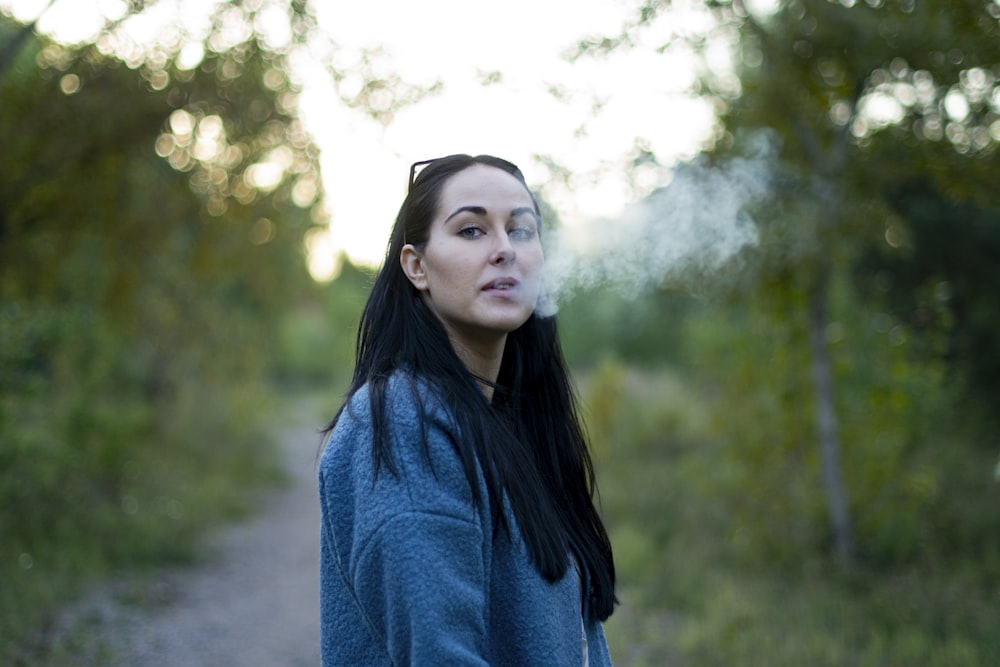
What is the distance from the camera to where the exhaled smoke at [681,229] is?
14.3 ft

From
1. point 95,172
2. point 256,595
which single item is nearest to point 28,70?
point 95,172

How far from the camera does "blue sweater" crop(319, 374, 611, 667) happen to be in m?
1.25

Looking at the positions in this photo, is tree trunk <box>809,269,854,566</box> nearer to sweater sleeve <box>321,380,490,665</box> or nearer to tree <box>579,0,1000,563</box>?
tree <box>579,0,1000,563</box>

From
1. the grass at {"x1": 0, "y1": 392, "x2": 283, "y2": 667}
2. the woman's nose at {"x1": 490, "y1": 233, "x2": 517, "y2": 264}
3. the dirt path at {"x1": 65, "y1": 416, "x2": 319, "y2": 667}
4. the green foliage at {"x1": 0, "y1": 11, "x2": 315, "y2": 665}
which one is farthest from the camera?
the green foliage at {"x1": 0, "y1": 11, "x2": 315, "y2": 665}

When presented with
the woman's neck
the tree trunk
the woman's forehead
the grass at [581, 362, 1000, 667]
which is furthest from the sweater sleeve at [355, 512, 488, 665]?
the tree trunk

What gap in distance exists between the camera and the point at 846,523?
17.4ft

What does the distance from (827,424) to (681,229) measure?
1516mm

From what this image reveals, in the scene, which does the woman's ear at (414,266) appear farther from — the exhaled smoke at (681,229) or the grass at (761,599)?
the exhaled smoke at (681,229)

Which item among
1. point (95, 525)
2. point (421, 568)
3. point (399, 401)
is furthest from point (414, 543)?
point (95, 525)

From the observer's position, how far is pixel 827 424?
5.27 m

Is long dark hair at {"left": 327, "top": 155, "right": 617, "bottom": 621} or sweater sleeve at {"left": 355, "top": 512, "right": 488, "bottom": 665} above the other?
long dark hair at {"left": 327, "top": 155, "right": 617, "bottom": 621}

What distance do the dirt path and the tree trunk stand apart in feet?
9.70

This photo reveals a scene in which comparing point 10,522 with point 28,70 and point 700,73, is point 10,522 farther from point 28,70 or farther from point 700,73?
point 700,73

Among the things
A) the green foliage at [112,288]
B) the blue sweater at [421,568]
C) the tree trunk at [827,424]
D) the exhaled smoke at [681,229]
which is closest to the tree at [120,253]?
the green foliage at [112,288]
